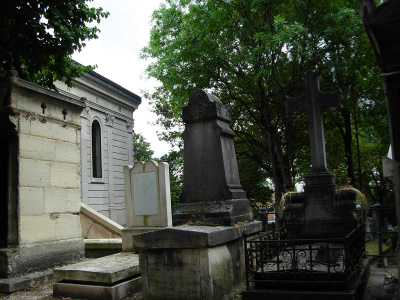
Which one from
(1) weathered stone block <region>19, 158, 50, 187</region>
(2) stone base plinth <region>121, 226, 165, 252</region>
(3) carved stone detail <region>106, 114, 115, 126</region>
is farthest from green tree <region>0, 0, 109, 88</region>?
(3) carved stone detail <region>106, 114, 115, 126</region>

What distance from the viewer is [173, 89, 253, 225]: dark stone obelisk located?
585 centimetres

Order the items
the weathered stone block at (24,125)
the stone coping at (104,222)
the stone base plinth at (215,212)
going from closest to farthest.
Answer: the stone base plinth at (215,212)
the weathered stone block at (24,125)
the stone coping at (104,222)

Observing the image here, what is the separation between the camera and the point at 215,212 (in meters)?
5.64

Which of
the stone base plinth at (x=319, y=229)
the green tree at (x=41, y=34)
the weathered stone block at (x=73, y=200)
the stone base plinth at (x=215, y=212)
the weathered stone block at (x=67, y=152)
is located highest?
the green tree at (x=41, y=34)

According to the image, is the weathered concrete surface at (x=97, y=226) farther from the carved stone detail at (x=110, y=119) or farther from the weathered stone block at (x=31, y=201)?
the carved stone detail at (x=110, y=119)

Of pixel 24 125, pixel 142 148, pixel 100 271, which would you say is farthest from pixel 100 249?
pixel 142 148

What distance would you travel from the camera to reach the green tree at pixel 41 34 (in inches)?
335

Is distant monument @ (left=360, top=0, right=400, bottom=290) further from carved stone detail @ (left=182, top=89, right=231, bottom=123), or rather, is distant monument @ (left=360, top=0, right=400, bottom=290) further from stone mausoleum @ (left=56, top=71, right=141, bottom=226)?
stone mausoleum @ (left=56, top=71, right=141, bottom=226)

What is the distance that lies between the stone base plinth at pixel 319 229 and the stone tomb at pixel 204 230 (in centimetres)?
85

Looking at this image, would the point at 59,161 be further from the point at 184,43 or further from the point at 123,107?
the point at 123,107

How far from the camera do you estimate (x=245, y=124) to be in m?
21.0

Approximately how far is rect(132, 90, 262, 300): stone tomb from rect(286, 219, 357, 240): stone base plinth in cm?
85

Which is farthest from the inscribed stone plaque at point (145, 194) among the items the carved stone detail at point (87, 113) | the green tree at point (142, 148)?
the green tree at point (142, 148)

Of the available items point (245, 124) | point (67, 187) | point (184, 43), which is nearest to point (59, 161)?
point (67, 187)
